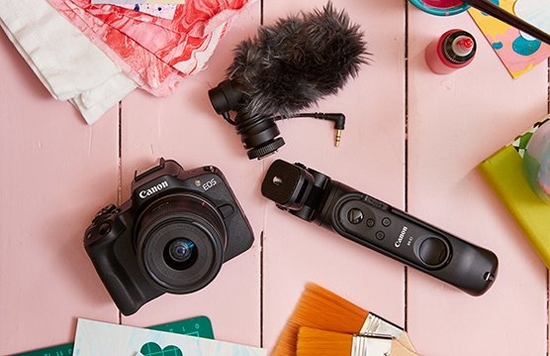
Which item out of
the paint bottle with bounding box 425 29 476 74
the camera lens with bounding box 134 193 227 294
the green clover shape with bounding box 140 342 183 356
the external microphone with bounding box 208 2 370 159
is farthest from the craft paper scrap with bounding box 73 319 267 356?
the paint bottle with bounding box 425 29 476 74

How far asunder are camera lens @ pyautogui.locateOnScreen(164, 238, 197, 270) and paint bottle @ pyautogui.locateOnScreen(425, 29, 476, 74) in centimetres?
35

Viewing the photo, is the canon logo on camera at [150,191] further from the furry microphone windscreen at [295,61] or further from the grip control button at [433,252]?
the grip control button at [433,252]

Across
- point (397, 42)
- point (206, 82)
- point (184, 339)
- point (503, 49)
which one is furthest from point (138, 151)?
point (503, 49)

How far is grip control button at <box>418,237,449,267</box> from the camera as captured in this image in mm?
812

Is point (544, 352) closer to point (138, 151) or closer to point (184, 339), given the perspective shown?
point (184, 339)

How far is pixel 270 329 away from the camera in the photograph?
855mm

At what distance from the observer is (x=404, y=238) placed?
0.81 m

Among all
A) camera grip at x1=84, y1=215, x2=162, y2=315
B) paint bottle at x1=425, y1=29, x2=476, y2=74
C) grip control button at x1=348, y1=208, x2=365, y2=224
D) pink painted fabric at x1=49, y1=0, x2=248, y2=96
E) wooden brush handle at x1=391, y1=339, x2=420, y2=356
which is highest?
paint bottle at x1=425, y1=29, x2=476, y2=74

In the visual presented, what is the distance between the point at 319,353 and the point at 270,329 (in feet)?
0.21

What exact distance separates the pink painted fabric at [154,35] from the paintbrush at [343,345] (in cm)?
34

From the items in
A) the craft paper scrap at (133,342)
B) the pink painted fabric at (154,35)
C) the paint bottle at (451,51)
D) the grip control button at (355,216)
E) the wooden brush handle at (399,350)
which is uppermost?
the paint bottle at (451,51)

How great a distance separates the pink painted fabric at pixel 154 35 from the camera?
819mm

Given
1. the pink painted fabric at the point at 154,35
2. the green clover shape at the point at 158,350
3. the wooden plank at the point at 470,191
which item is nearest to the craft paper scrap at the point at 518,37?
the wooden plank at the point at 470,191

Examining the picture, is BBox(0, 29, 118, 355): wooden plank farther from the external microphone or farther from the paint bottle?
the paint bottle
